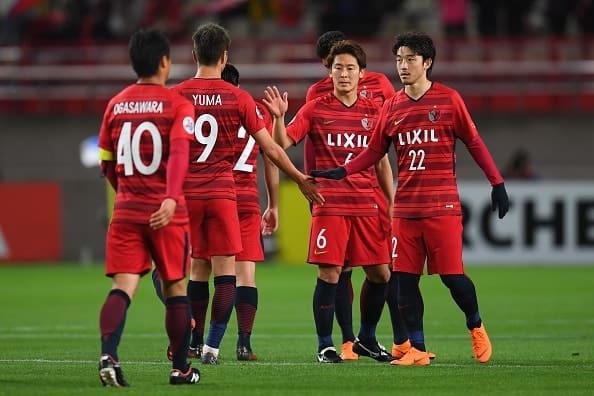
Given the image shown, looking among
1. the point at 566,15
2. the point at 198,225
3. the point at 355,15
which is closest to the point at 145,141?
the point at 198,225

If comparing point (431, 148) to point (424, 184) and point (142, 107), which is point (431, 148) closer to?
point (424, 184)

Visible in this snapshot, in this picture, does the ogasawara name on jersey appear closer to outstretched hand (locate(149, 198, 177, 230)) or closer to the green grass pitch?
outstretched hand (locate(149, 198, 177, 230))

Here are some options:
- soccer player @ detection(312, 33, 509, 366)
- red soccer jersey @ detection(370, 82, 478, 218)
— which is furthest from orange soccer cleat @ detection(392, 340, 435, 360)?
red soccer jersey @ detection(370, 82, 478, 218)

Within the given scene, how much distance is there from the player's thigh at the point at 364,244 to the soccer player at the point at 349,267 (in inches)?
6.0

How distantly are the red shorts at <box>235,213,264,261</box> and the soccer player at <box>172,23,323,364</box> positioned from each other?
667 mm

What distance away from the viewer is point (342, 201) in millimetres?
10141

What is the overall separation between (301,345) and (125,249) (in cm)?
365

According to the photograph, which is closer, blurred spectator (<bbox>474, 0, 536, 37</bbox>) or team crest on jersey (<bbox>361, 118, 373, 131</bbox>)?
team crest on jersey (<bbox>361, 118, 373, 131</bbox>)

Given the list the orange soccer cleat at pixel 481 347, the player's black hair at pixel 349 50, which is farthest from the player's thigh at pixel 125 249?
the orange soccer cleat at pixel 481 347

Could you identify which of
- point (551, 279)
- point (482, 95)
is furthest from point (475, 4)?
point (551, 279)

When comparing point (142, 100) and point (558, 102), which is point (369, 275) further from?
point (558, 102)

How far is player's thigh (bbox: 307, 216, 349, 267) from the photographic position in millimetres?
9992

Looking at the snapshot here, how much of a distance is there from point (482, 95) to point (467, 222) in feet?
16.0

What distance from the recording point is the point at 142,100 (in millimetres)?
8070
